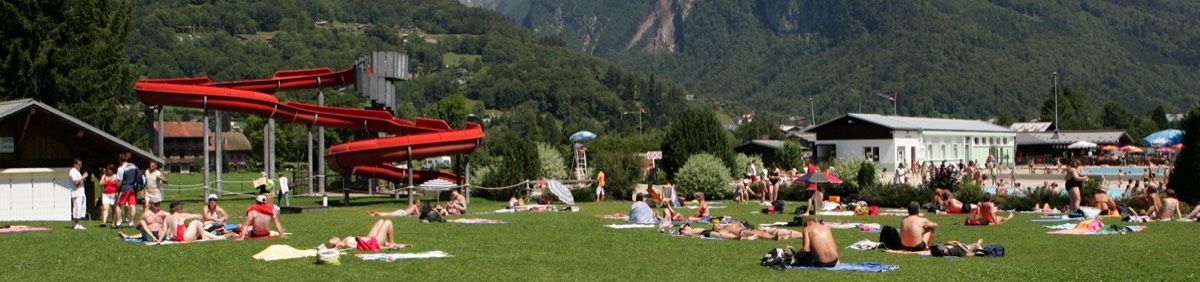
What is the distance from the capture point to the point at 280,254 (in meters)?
16.2

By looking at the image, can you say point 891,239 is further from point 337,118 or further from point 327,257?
point 337,118

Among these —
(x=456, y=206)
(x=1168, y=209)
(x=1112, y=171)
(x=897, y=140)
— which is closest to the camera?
(x=1168, y=209)

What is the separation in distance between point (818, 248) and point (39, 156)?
18.4 m

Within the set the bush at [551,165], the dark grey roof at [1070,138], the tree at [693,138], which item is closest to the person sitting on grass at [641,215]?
the bush at [551,165]

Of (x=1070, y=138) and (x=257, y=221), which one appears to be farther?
(x=1070, y=138)

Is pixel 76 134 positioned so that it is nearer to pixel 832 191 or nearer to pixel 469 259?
pixel 469 259

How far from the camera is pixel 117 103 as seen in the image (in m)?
46.5

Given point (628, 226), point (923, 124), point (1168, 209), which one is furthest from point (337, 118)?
point (923, 124)

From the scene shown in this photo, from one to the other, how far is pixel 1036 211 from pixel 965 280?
59.9 ft

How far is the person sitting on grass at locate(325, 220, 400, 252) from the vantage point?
17469 mm

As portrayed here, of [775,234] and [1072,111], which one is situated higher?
[1072,111]

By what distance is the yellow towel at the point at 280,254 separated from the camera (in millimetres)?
16047

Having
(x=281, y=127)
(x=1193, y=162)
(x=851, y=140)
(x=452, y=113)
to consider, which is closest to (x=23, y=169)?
(x=1193, y=162)

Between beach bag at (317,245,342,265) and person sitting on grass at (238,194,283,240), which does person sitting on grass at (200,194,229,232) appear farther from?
beach bag at (317,245,342,265)
